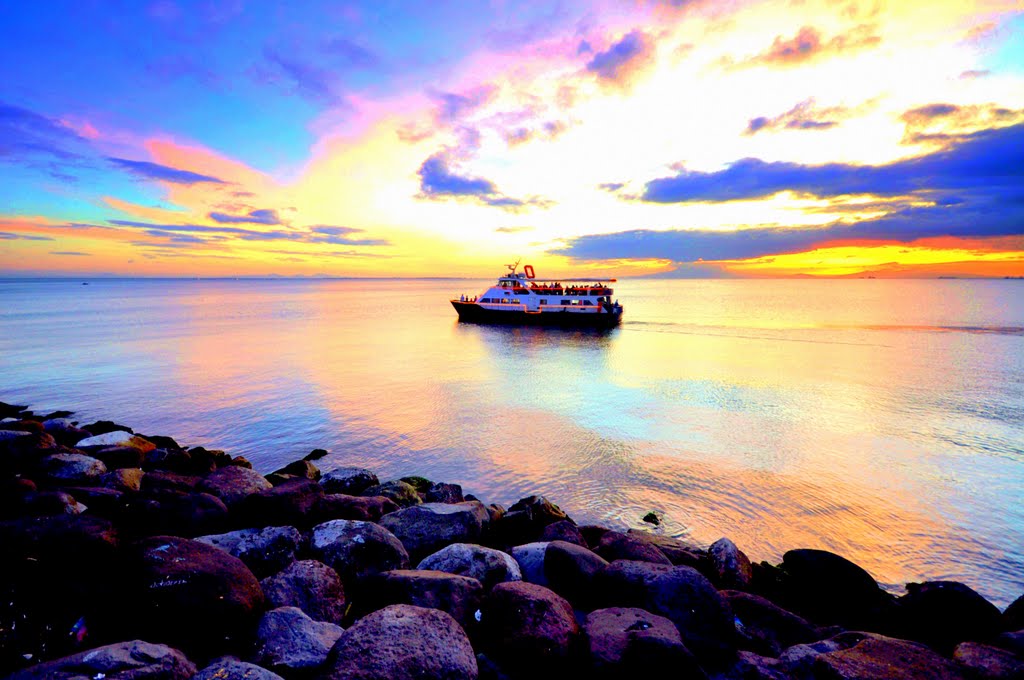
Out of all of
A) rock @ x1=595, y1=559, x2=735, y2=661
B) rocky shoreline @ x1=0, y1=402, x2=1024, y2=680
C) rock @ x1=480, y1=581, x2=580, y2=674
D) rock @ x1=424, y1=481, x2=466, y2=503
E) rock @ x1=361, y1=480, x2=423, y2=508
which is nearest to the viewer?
rocky shoreline @ x1=0, y1=402, x2=1024, y2=680

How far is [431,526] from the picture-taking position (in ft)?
24.5

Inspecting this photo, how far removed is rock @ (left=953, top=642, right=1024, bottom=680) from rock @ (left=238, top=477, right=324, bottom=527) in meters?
8.39

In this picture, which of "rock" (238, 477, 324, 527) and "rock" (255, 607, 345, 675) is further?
"rock" (238, 477, 324, 527)

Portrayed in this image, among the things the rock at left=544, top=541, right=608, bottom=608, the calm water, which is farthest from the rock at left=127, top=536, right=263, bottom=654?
the calm water

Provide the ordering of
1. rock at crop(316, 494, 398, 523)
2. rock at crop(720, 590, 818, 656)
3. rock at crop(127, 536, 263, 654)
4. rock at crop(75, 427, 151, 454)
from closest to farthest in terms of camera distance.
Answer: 1. rock at crop(127, 536, 263, 654)
2. rock at crop(720, 590, 818, 656)
3. rock at crop(316, 494, 398, 523)
4. rock at crop(75, 427, 151, 454)

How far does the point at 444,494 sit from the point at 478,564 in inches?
182

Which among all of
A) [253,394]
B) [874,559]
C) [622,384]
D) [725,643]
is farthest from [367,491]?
[622,384]

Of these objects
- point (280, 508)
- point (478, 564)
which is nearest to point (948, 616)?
point (478, 564)

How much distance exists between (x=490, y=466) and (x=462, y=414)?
230 inches

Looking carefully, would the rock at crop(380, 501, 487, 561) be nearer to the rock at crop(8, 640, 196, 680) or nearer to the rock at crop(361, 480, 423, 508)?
the rock at crop(361, 480, 423, 508)

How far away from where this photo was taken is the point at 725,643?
498 centimetres

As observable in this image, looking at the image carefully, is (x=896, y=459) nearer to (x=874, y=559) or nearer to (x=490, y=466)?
(x=874, y=559)

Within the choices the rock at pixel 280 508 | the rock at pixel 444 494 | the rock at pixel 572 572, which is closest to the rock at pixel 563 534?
the rock at pixel 572 572

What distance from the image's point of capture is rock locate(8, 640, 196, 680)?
3379 millimetres
